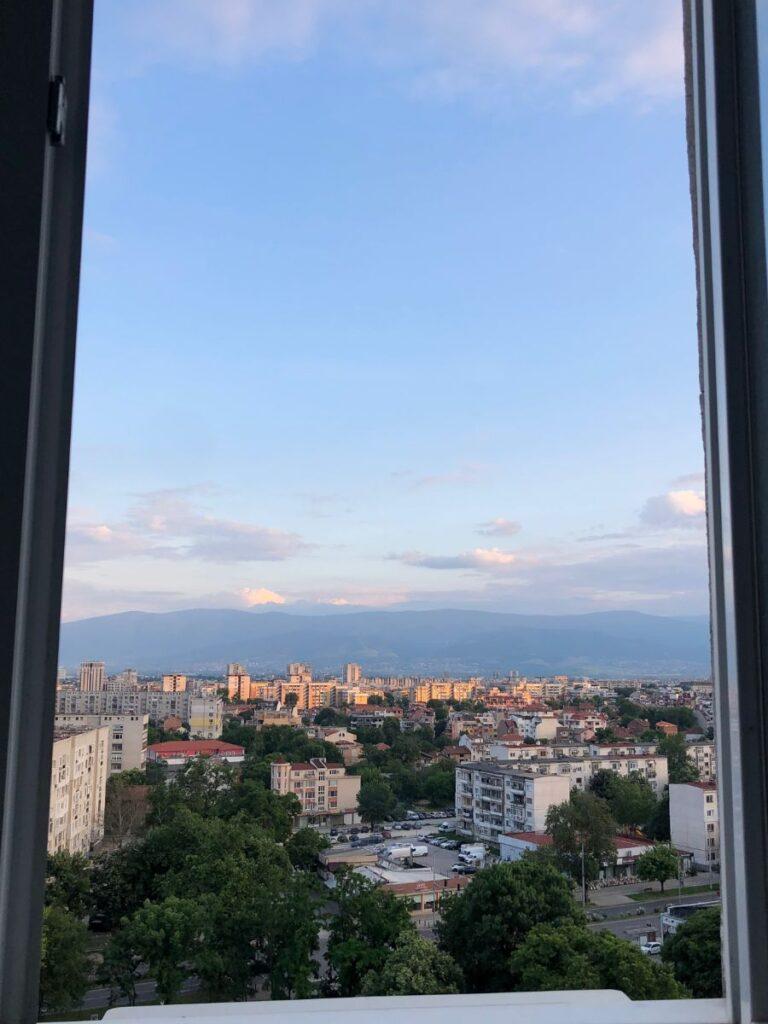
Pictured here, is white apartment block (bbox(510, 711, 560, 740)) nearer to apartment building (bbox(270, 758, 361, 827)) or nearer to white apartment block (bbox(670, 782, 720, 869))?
white apartment block (bbox(670, 782, 720, 869))

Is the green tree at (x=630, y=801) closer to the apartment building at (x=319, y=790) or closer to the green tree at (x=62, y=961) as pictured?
the apartment building at (x=319, y=790)

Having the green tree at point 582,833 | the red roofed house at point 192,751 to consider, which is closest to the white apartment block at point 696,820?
the green tree at point 582,833

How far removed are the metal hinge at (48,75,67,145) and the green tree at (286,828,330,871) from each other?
3.78 feet

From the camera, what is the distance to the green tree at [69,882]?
4.03ft

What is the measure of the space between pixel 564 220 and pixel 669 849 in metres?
1.25

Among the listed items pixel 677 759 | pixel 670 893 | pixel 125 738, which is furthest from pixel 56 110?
pixel 670 893

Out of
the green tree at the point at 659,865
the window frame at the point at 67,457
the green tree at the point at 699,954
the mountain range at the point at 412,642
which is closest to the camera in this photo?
the window frame at the point at 67,457

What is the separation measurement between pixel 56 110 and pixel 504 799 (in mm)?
1291

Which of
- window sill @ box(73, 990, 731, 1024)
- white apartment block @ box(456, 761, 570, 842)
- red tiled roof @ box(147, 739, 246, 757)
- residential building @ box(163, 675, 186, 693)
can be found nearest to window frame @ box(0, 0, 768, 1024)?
window sill @ box(73, 990, 731, 1024)

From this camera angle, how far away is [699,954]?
1.28 meters

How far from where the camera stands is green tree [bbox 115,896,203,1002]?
48.6 inches

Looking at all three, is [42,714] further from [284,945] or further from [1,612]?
[284,945]

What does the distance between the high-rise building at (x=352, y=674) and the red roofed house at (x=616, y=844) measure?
1.28ft

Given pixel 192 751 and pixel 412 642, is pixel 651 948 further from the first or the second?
pixel 192 751
